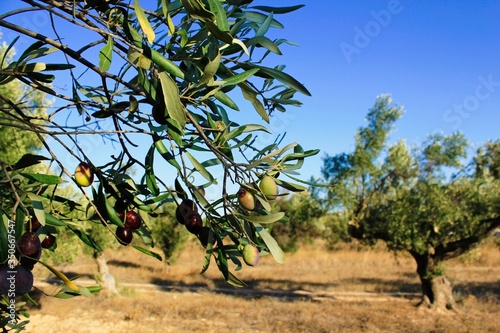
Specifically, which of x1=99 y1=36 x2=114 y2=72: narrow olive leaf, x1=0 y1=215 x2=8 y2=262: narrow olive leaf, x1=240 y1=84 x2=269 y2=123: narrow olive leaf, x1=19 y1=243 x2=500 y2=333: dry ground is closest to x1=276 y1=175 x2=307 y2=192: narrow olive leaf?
x1=240 y1=84 x2=269 y2=123: narrow olive leaf

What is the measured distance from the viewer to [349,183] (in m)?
12.9

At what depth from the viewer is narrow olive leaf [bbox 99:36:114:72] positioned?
111 cm

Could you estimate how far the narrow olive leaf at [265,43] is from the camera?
112 cm

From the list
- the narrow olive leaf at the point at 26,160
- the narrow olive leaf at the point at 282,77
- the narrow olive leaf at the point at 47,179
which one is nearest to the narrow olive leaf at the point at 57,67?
the narrow olive leaf at the point at 26,160

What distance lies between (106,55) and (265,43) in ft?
1.23

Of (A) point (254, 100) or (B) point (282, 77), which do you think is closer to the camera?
(B) point (282, 77)

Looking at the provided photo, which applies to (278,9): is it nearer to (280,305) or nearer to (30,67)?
(30,67)

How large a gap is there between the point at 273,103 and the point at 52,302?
13840 millimetres

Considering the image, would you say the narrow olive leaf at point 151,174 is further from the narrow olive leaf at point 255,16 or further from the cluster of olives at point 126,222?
the narrow olive leaf at point 255,16

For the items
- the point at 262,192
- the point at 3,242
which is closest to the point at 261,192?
the point at 262,192

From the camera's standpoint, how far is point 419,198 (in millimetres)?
11750

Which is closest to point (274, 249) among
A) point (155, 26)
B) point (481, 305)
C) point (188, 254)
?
point (155, 26)

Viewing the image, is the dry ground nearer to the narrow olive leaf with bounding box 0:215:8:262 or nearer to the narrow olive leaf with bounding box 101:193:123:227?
the narrow olive leaf with bounding box 101:193:123:227

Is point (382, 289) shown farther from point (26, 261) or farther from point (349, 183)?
point (26, 261)
